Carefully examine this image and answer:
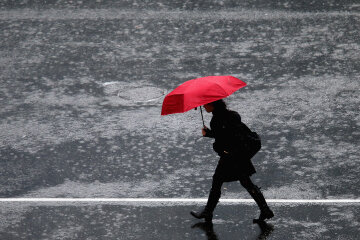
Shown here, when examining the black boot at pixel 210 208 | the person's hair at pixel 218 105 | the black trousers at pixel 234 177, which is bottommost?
the black boot at pixel 210 208

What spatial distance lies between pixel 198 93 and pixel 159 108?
12.5 feet

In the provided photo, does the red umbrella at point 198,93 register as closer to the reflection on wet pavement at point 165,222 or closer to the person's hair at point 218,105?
the person's hair at point 218,105

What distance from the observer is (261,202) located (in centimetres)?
697

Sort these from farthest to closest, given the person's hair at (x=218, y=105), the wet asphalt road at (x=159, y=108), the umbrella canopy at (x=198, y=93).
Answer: the wet asphalt road at (x=159, y=108)
the person's hair at (x=218, y=105)
the umbrella canopy at (x=198, y=93)

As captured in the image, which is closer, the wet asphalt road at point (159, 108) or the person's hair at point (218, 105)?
the person's hair at point (218, 105)

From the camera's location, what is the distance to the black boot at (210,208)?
23.2ft

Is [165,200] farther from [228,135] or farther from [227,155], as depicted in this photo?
[228,135]

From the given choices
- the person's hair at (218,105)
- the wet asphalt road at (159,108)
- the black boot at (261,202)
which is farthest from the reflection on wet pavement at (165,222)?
the person's hair at (218,105)

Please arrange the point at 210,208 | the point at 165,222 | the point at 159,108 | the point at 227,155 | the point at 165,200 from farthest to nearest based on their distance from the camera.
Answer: the point at 159,108, the point at 165,200, the point at 165,222, the point at 210,208, the point at 227,155

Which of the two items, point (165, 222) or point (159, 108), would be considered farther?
point (159, 108)

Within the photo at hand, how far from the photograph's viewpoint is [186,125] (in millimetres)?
9664

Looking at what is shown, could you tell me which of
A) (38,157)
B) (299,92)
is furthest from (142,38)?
(38,157)

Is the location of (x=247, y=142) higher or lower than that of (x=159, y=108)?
higher

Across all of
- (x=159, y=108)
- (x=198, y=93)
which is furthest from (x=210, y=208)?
(x=159, y=108)
